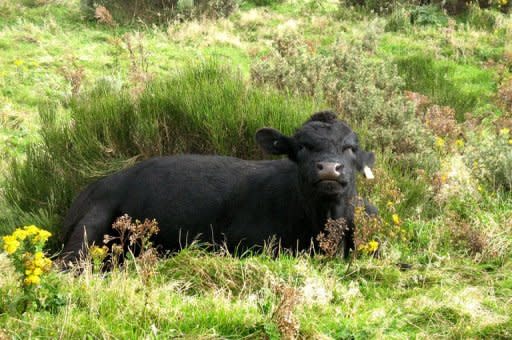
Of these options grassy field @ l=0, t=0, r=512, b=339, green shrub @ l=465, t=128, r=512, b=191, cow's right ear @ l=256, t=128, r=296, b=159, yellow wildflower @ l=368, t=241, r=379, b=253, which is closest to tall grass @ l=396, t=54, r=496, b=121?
grassy field @ l=0, t=0, r=512, b=339

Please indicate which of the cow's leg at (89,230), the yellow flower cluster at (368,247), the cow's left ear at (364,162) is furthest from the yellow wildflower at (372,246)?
the cow's leg at (89,230)

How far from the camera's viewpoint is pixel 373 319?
455 cm

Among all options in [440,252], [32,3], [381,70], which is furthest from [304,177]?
[32,3]

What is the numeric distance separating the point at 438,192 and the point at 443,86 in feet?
17.8

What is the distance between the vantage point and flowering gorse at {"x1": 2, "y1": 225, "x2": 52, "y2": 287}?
13.2ft

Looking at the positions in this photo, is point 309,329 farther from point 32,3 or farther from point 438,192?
point 32,3

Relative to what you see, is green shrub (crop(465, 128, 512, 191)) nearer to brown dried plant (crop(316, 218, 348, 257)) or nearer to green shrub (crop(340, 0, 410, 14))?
brown dried plant (crop(316, 218, 348, 257))

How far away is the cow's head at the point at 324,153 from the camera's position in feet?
19.6

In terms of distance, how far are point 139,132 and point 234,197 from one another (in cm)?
166

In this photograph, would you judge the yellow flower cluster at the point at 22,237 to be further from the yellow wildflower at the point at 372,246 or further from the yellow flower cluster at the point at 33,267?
the yellow wildflower at the point at 372,246

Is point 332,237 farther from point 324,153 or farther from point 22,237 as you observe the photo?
point 22,237

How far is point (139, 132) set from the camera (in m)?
8.07

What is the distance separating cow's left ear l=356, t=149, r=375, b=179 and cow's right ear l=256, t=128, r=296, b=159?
0.59m

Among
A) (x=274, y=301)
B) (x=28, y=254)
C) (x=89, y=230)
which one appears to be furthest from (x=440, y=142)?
(x=28, y=254)
